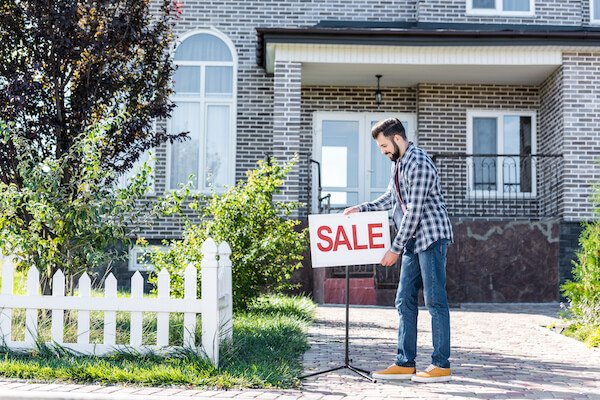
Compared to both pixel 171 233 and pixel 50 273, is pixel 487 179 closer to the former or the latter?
pixel 171 233

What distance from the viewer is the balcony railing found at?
15258 millimetres

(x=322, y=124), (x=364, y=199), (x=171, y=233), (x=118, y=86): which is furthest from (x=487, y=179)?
(x=118, y=86)

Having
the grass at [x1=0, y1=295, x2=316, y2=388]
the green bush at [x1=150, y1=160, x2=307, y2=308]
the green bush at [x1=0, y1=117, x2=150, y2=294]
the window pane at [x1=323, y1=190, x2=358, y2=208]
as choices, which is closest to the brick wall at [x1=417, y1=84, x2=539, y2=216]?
the window pane at [x1=323, y1=190, x2=358, y2=208]

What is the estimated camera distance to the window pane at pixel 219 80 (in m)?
15.4

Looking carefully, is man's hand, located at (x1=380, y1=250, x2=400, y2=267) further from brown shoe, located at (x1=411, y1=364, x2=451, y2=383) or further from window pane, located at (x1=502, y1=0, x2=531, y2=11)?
window pane, located at (x1=502, y1=0, x2=531, y2=11)

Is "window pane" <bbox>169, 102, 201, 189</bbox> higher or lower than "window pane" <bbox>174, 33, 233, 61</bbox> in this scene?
lower

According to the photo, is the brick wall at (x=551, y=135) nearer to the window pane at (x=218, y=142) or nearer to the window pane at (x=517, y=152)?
the window pane at (x=517, y=152)

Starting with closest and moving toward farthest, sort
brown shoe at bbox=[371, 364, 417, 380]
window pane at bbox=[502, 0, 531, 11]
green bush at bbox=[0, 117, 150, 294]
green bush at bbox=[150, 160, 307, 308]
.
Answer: brown shoe at bbox=[371, 364, 417, 380]
green bush at bbox=[0, 117, 150, 294]
green bush at bbox=[150, 160, 307, 308]
window pane at bbox=[502, 0, 531, 11]

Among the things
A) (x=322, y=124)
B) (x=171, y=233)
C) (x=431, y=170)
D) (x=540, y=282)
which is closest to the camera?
(x=431, y=170)

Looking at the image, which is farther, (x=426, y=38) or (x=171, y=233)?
(x=171, y=233)

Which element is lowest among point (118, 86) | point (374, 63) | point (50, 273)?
point (50, 273)

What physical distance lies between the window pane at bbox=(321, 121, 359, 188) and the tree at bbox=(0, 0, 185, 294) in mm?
7713

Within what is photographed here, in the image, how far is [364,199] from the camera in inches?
625

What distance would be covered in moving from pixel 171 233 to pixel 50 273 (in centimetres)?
738
